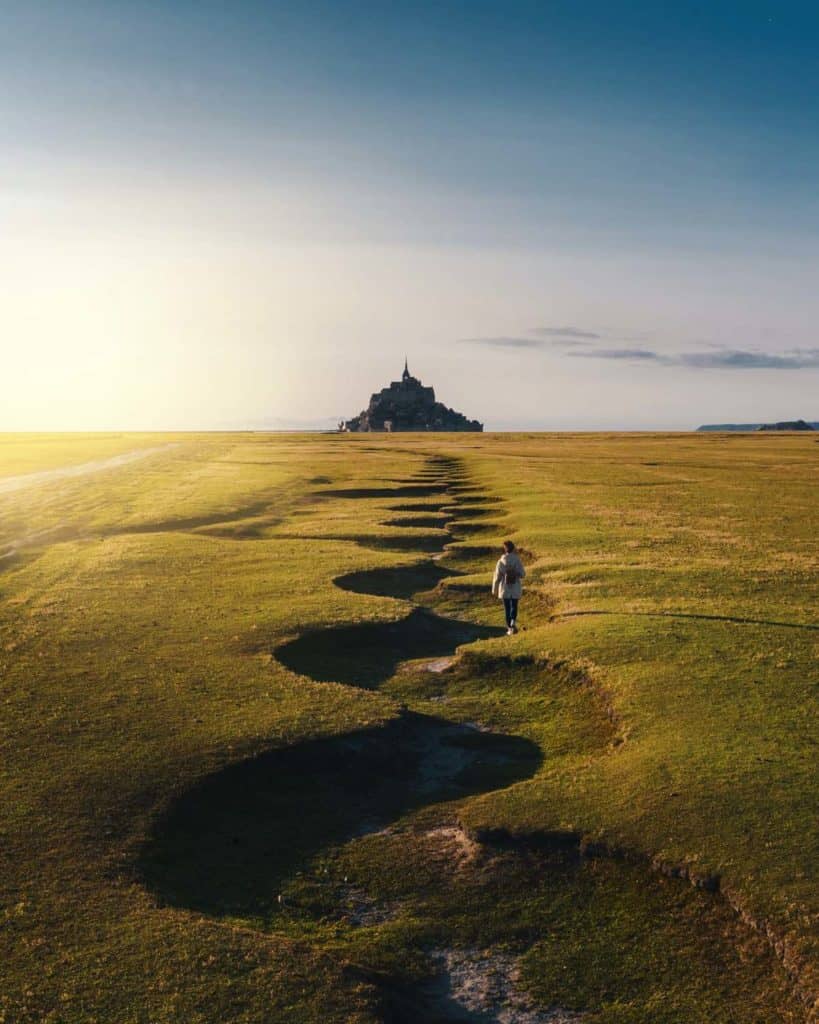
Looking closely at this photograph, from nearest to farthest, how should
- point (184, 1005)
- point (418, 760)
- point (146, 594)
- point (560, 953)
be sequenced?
point (184, 1005) → point (560, 953) → point (418, 760) → point (146, 594)

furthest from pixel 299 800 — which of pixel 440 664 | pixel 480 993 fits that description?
pixel 440 664

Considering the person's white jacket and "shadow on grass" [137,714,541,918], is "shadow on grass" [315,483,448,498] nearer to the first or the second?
the person's white jacket

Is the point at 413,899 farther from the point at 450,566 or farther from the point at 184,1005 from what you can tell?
the point at 450,566

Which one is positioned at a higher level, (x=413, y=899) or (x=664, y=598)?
(x=664, y=598)

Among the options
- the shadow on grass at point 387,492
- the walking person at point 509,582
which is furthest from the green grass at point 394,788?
the shadow on grass at point 387,492

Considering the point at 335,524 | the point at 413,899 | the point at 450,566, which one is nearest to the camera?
the point at 413,899

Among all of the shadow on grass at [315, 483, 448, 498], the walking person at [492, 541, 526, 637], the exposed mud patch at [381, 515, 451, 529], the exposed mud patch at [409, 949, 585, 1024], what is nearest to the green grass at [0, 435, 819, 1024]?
the exposed mud patch at [409, 949, 585, 1024]

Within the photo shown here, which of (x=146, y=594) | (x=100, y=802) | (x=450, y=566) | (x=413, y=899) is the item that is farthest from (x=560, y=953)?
(x=450, y=566)
